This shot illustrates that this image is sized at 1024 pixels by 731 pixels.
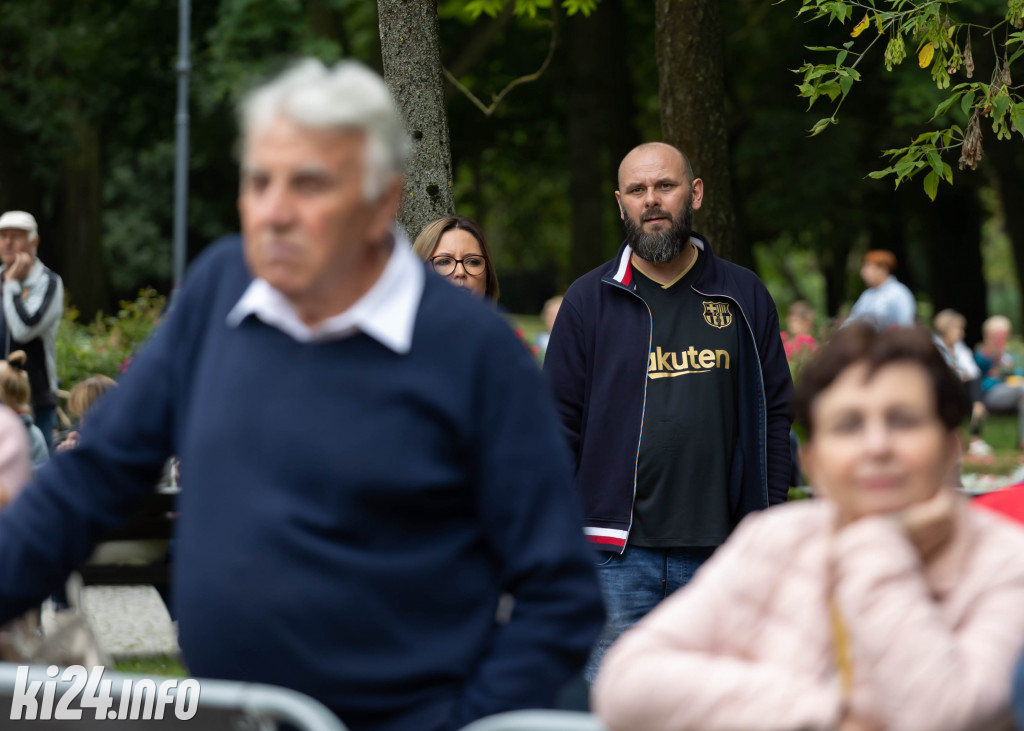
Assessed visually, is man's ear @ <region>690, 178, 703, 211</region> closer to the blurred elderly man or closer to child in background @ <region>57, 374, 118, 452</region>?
the blurred elderly man

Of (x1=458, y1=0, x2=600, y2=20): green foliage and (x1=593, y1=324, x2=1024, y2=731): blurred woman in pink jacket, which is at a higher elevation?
(x1=458, y1=0, x2=600, y2=20): green foliage

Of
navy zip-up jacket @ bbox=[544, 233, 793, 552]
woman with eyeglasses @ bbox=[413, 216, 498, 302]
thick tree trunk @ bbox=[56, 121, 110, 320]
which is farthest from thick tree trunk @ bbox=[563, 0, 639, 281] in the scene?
navy zip-up jacket @ bbox=[544, 233, 793, 552]

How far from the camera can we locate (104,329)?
51.2ft

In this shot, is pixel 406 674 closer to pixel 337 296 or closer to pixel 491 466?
pixel 491 466

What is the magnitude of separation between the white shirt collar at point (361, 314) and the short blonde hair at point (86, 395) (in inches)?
234

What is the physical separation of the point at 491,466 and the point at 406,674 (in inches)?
14.6

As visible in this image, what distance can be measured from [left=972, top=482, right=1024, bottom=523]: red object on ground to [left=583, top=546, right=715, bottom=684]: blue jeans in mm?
1793

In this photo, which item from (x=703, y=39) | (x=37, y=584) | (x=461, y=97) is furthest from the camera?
(x=461, y=97)

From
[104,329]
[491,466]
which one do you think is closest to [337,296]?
[491,466]

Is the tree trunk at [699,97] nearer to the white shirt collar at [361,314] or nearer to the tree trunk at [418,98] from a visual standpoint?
the tree trunk at [418,98]

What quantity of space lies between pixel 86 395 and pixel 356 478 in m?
6.33

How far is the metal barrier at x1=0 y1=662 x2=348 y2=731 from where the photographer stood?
228 cm

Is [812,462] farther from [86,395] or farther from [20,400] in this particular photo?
[86,395]

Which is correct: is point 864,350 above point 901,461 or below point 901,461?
above
